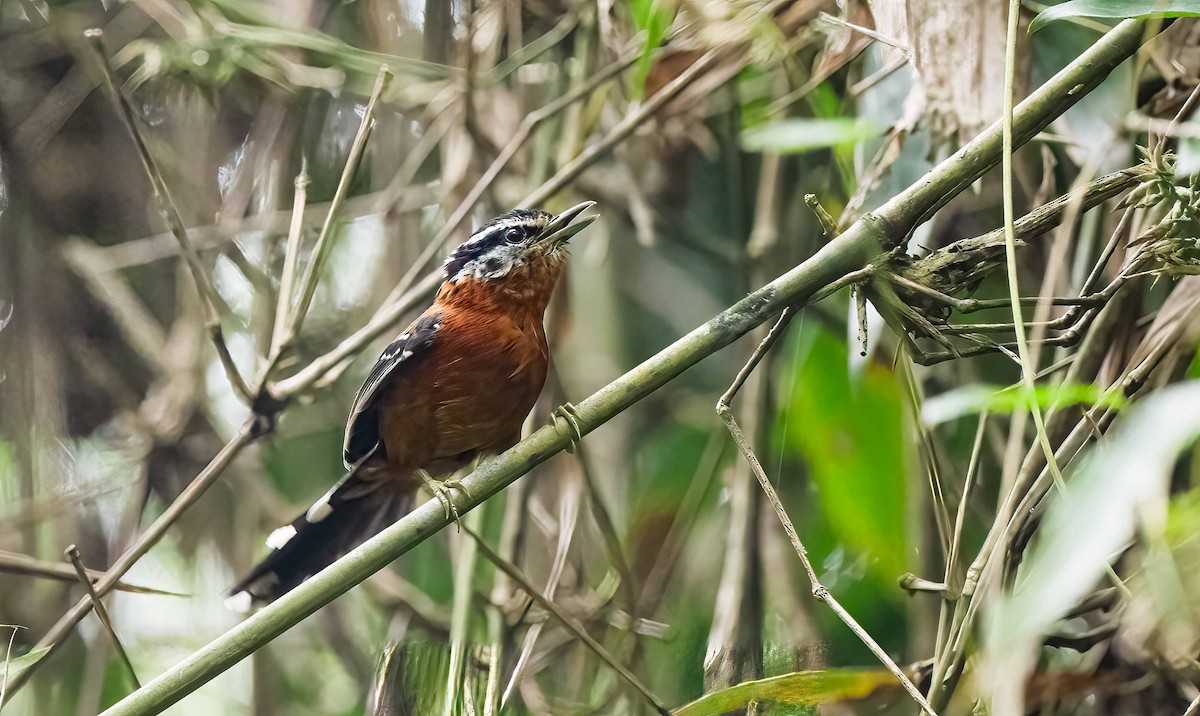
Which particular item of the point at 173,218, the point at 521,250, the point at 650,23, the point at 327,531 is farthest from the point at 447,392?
the point at 650,23

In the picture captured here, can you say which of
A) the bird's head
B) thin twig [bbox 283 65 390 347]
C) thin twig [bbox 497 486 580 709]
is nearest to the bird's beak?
the bird's head

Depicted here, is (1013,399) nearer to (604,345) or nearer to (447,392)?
(447,392)

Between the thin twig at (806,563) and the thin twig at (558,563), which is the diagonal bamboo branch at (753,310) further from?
the thin twig at (558,563)

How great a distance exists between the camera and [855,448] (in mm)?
1492

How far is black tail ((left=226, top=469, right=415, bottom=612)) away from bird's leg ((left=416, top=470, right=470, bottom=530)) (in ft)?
0.34

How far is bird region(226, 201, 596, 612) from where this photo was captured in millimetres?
1445

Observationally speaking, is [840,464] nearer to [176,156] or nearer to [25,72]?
[176,156]

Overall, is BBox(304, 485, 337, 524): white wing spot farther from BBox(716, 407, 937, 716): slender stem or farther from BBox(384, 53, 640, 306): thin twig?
BBox(716, 407, 937, 716): slender stem

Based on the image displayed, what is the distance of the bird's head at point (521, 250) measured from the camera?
1502 mm

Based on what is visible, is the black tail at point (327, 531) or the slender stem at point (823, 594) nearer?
the slender stem at point (823, 594)

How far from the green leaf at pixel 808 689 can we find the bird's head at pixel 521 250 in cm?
68

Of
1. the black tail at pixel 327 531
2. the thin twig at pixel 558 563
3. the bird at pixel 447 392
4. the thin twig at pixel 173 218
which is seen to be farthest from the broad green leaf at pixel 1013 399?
the thin twig at pixel 173 218

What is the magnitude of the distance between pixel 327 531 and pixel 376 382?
290mm

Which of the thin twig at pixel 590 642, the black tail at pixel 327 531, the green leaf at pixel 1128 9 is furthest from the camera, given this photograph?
the black tail at pixel 327 531
